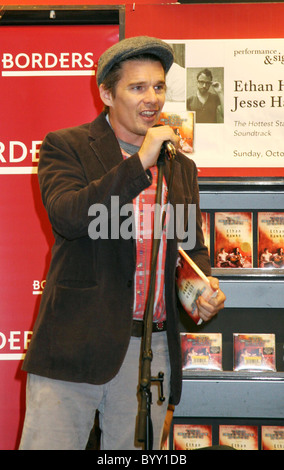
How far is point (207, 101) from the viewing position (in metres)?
2.86

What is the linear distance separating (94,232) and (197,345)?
1446mm

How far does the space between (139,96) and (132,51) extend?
14 cm

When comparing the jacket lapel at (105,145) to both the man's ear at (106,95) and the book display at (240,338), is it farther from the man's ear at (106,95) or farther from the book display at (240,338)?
the book display at (240,338)

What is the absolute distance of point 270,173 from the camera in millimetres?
2807

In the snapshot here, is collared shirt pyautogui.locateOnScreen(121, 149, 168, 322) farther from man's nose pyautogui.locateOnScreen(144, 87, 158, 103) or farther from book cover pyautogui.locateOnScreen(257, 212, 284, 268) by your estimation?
book cover pyautogui.locateOnScreen(257, 212, 284, 268)

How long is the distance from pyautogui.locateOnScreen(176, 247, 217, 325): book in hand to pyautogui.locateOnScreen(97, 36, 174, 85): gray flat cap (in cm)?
64

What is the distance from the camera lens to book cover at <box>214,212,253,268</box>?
2965 mm

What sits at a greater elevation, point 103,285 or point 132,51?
point 132,51

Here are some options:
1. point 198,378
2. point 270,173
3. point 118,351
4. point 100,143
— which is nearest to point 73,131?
point 100,143

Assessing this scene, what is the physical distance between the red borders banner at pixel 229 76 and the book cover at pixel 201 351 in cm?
84

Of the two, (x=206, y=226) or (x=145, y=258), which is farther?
(x=206, y=226)

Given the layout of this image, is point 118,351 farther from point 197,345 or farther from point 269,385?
point 269,385

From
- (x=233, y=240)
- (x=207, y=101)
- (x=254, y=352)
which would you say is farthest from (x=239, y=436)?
(x=207, y=101)

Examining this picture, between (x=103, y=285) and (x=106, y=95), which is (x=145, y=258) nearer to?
(x=103, y=285)
